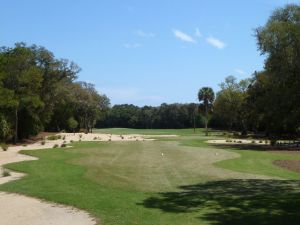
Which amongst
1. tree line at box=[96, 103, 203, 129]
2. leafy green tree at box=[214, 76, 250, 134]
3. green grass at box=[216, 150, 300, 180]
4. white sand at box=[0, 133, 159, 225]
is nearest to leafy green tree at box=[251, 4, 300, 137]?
green grass at box=[216, 150, 300, 180]

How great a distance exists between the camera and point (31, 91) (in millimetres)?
53875

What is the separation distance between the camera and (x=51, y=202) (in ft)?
50.1

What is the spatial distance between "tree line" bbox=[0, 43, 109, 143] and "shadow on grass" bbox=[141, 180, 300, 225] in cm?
2591

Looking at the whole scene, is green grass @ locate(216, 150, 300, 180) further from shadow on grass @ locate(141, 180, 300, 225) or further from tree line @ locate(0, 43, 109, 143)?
tree line @ locate(0, 43, 109, 143)

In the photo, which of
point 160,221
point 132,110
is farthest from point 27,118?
point 132,110

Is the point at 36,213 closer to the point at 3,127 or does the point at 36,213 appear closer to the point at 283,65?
the point at 283,65

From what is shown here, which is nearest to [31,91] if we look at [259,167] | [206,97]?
[259,167]

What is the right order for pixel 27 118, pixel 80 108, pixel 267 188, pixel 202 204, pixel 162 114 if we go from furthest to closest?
pixel 162 114
pixel 80 108
pixel 27 118
pixel 267 188
pixel 202 204

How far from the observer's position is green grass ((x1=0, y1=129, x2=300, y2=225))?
12625 mm

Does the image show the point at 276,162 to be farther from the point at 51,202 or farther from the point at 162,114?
the point at 162,114

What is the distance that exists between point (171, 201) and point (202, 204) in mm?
1045

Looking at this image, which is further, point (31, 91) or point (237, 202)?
point (31, 91)

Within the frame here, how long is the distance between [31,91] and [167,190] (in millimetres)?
38959

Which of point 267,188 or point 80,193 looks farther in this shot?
point 267,188
